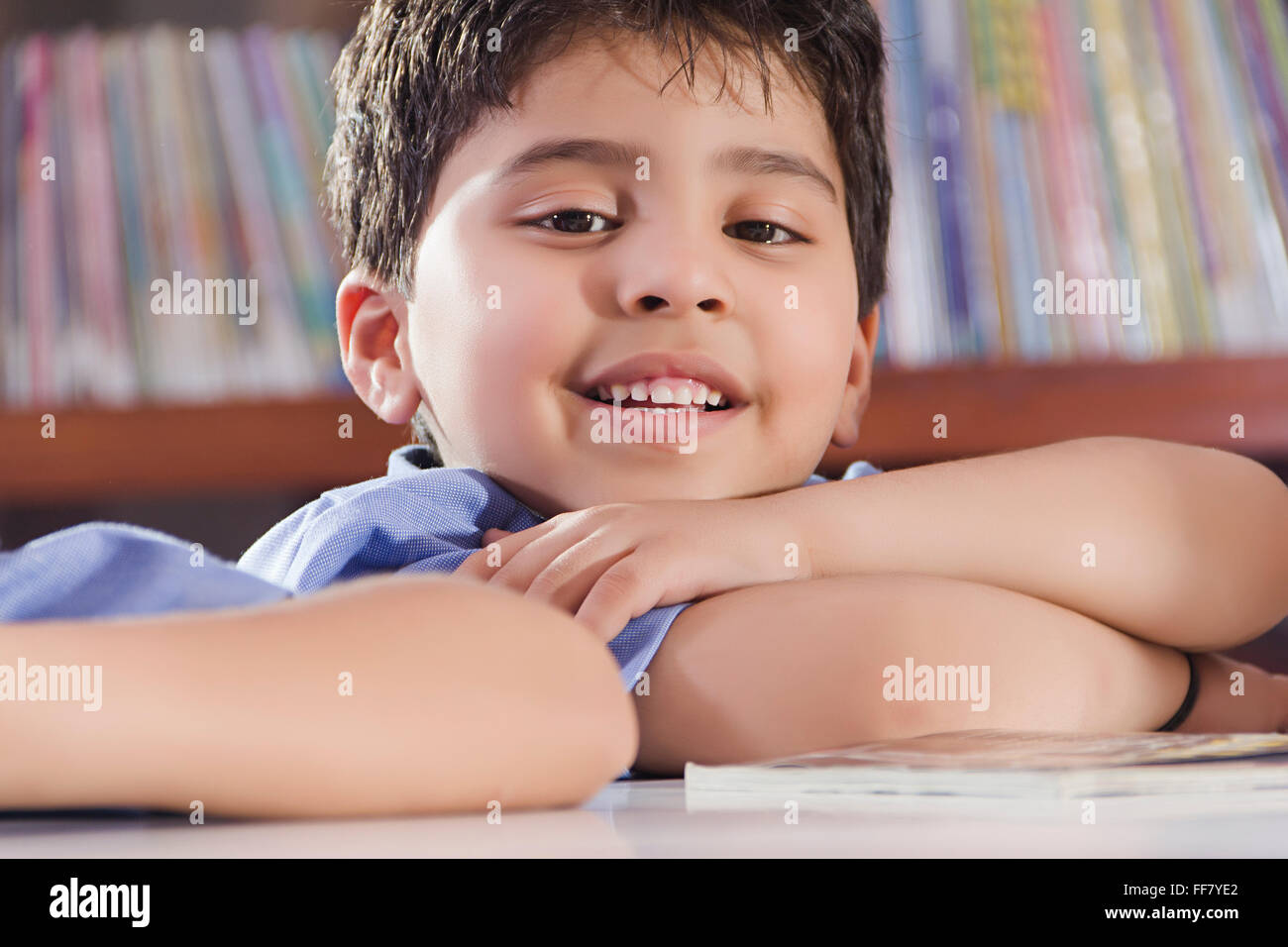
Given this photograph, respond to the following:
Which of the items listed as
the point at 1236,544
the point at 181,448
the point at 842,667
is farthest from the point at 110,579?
the point at 181,448

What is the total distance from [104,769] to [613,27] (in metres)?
0.71

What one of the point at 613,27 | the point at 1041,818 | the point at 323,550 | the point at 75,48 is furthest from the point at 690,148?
the point at 75,48

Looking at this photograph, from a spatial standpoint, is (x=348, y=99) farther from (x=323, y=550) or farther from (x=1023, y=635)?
(x=1023, y=635)

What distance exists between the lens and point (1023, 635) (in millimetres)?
776

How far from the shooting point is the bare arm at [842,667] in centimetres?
73

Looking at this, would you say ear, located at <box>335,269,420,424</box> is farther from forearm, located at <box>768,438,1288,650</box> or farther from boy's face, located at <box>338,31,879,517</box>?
forearm, located at <box>768,438,1288,650</box>

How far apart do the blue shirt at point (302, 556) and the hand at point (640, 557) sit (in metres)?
0.03

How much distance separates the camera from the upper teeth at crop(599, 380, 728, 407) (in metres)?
0.93

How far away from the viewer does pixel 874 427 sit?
1438 millimetres

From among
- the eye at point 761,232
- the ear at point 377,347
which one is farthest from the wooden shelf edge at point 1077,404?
the ear at point 377,347

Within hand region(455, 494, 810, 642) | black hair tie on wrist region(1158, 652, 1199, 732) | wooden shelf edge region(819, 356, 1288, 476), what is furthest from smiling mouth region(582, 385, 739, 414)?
wooden shelf edge region(819, 356, 1288, 476)

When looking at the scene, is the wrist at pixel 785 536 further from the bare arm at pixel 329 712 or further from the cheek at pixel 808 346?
the bare arm at pixel 329 712

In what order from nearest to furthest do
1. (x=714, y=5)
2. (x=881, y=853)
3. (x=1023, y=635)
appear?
(x=881, y=853) → (x=1023, y=635) → (x=714, y=5)

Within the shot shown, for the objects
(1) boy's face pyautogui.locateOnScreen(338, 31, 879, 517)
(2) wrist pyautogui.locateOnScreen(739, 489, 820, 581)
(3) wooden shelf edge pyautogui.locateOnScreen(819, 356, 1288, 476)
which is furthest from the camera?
(3) wooden shelf edge pyautogui.locateOnScreen(819, 356, 1288, 476)
